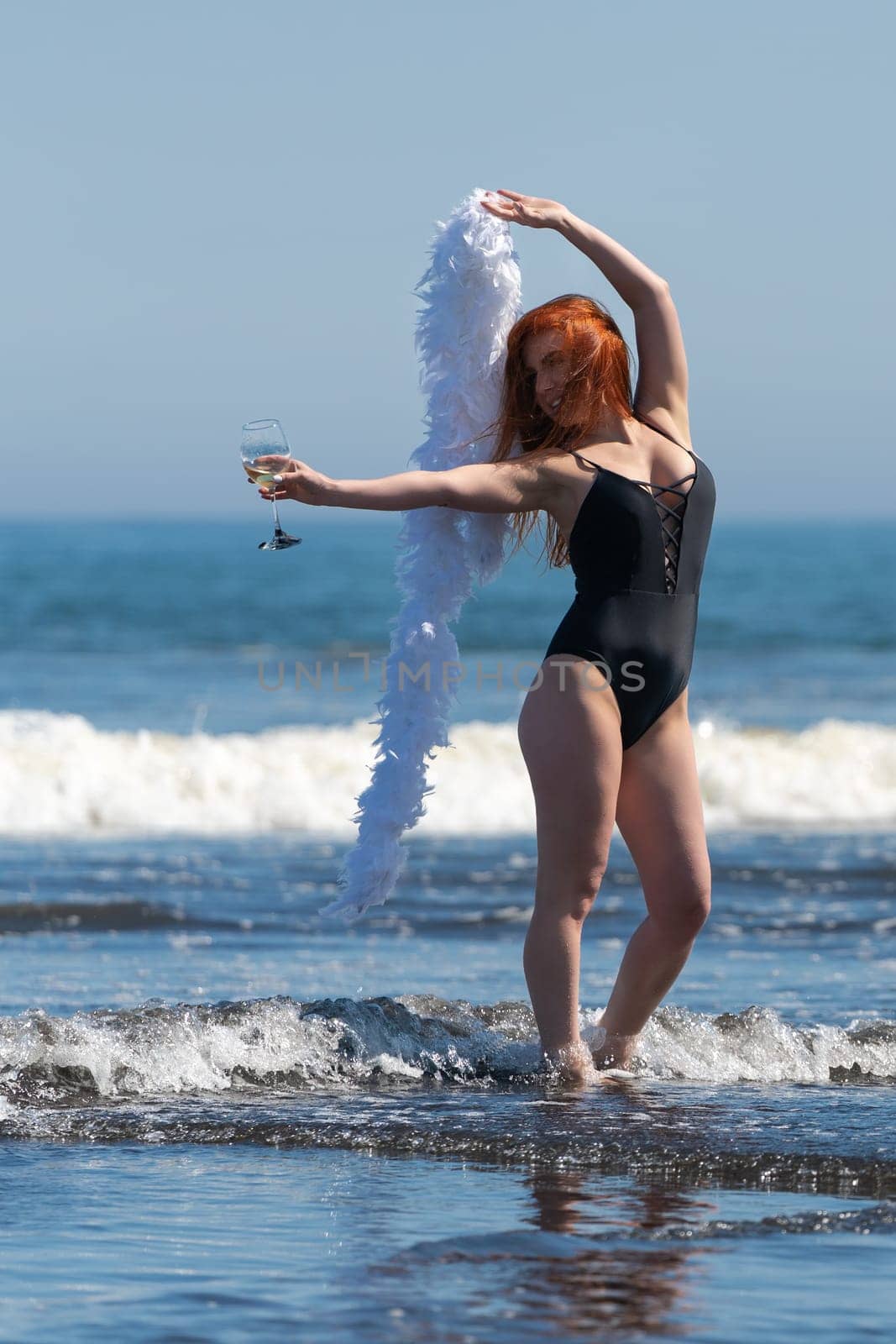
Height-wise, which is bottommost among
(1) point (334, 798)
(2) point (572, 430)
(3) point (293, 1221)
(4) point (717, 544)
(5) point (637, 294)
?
(3) point (293, 1221)

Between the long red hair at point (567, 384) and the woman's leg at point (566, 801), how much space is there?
19.1 inches

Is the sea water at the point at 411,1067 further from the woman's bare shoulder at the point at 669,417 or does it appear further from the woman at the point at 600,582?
the woman's bare shoulder at the point at 669,417

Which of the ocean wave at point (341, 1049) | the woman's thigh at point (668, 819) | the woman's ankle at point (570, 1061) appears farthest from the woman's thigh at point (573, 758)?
the ocean wave at point (341, 1049)

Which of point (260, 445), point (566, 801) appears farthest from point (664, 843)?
point (260, 445)

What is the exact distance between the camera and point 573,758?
13.6ft

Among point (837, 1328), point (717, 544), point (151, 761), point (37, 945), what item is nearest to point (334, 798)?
point (151, 761)

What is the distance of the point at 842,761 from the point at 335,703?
662 cm

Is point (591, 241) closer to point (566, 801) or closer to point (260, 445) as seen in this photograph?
point (260, 445)

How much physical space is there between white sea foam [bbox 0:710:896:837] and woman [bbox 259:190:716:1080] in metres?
7.06

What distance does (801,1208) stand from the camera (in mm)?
3531

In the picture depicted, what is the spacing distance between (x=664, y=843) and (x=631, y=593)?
68cm

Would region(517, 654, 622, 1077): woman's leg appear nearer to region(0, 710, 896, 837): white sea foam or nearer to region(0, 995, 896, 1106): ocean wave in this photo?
region(0, 995, 896, 1106): ocean wave

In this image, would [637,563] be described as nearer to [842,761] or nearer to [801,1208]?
[801,1208]

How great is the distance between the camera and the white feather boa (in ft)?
14.9
